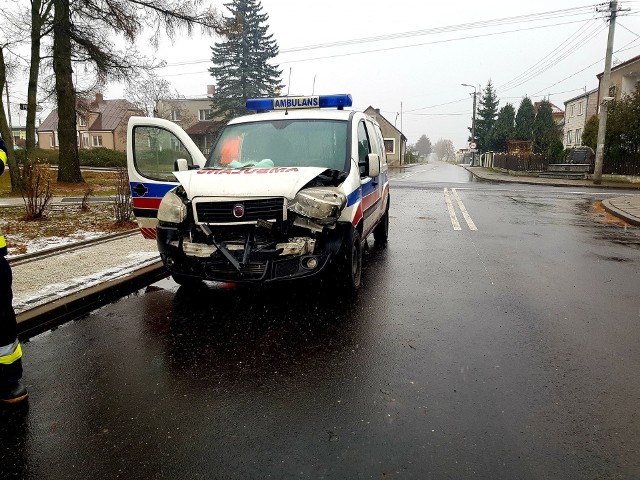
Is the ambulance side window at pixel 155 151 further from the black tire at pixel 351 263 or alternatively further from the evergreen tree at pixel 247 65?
the evergreen tree at pixel 247 65

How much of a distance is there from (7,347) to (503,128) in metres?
64.8

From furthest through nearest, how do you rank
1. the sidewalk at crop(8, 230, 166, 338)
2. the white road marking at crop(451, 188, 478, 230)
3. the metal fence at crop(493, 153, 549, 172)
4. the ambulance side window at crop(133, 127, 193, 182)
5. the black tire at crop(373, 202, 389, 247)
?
the metal fence at crop(493, 153, 549, 172) < the white road marking at crop(451, 188, 478, 230) < the black tire at crop(373, 202, 389, 247) < the ambulance side window at crop(133, 127, 193, 182) < the sidewalk at crop(8, 230, 166, 338)

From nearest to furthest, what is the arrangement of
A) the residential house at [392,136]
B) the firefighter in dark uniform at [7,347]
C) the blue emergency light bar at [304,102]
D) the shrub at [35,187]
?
1. the firefighter in dark uniform at [7,347]
2. the blue emergency light bar at [304,102]
3. the shrub at [35,187]
4. the residential house at [392,136]

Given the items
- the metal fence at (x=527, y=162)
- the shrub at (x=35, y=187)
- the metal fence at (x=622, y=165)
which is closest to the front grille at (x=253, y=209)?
the shrub at (x=35, y=187)

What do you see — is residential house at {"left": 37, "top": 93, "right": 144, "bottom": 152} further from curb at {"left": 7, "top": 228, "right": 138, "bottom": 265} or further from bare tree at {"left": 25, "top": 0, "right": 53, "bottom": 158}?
curb at {"left": 7, "top": 228, "right": 138, "bottom": 265}

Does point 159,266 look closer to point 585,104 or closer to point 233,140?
point 233,140

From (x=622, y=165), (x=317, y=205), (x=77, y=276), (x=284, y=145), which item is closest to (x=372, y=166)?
(x=284, y=145)

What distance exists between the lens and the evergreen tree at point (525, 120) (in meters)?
59.7

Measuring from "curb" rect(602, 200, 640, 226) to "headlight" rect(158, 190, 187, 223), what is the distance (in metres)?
10.3

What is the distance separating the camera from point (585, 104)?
48625 mm

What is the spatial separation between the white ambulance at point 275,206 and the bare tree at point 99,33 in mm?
13328

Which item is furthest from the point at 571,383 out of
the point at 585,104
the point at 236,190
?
the point at 585,104

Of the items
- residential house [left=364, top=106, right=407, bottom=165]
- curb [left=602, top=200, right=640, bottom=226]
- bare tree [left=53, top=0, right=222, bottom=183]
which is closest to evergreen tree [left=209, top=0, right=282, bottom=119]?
residential house [left=364, top=106, right=407, bottom=165]

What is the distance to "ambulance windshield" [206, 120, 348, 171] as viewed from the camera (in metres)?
5.59
